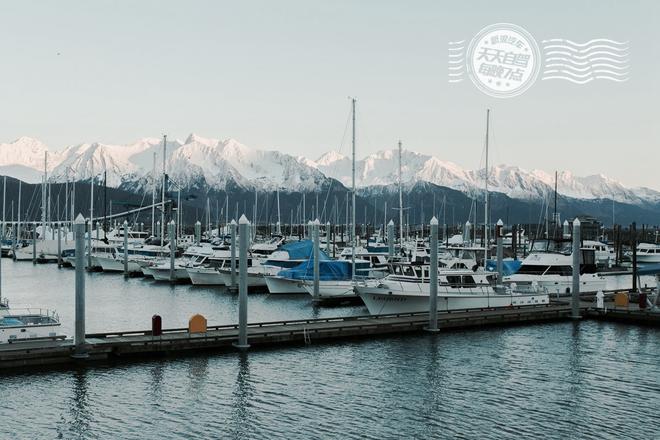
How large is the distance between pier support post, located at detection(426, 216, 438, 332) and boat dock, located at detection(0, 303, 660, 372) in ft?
2.33

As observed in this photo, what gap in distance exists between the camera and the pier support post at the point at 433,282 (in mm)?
39531

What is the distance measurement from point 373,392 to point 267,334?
30.3 ft

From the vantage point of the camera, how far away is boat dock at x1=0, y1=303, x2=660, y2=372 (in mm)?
→ 30344

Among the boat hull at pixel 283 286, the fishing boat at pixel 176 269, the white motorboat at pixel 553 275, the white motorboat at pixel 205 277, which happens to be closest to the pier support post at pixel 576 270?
the white motorboat at pixel 553 275

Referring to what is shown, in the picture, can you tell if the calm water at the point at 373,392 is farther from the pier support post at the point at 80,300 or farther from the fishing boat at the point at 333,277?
the fishing boat at the point at 333,277

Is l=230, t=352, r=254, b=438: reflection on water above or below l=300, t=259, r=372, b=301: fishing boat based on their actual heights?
below

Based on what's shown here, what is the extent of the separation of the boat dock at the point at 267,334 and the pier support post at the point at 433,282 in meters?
0.71

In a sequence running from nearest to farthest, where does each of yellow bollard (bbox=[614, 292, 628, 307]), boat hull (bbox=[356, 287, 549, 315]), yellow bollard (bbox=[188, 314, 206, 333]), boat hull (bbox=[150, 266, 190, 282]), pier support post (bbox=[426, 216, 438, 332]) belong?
1. yellow bollard (bbox=[188, 314, 206, 333])
2. pier support post (bbox=[426, 216, 438, 332])
3. boat hull (bbox=[356, 287, 549, 315])
4. yellow bollard (bbox=[614, 292, 628, 307])
5. boat hull (bbox=[150, 266, 190, 282])

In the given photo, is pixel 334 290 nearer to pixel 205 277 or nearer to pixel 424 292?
pixel 424 292

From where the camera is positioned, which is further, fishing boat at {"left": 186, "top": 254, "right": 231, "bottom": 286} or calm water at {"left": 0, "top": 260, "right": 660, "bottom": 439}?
fishing boat at {"left": 186, "top": 254, "right": 231, "bottom": 286}

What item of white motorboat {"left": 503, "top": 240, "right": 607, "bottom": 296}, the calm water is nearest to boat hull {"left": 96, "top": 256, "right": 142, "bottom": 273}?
white motorboat {"left": 503, "top": 240, "right": 607, "bottom": 296}

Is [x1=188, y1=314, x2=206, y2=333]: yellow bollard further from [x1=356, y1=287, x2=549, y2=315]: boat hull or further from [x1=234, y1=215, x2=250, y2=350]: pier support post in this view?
[x1=356, y1=287, x2=549, y2=315]: boat hull

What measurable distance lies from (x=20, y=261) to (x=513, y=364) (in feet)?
314

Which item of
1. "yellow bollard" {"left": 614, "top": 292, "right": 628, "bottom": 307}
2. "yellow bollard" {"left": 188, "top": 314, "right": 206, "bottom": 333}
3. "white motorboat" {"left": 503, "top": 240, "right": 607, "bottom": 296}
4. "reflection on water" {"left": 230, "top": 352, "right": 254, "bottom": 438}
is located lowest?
"reflection on water" {"left": 230, "top": 352, "right": 254, "bottom": 438}
